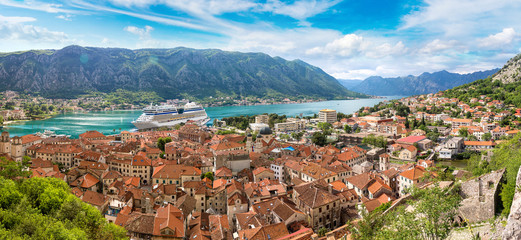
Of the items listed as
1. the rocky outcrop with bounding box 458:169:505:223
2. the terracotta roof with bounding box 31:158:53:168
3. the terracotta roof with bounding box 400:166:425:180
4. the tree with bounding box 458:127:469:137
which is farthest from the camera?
the tree with bounding box 458:127:469:137

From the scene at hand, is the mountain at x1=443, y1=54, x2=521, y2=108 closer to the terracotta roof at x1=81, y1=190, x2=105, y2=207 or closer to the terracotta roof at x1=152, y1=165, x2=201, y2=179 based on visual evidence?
the terracotta roof at x1=152, y1=165, x2=201, y2=179

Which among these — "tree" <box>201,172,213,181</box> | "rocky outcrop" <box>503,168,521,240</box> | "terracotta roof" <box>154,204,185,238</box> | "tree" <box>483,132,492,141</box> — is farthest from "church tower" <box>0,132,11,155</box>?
"tree" <box>483,132,492,141</box>

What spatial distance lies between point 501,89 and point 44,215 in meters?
103

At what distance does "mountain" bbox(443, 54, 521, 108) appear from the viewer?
72750mm

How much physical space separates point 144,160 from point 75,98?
534 ft

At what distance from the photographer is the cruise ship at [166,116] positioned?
85.6m

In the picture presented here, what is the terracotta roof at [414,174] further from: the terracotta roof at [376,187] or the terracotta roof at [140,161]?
the terracotta roof at [140,161]

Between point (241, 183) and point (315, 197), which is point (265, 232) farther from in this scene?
point (241, 183)

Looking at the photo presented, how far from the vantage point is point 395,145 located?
51.1 m

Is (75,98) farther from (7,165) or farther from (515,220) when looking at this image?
(515,220)

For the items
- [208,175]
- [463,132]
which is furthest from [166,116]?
[463,132]

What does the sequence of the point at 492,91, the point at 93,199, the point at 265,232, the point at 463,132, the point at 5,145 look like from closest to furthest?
the point at 265,232, the point at 93,199, the point at 5,145, the point at 463,132, the point at 492,91

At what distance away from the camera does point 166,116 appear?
91.6 metres

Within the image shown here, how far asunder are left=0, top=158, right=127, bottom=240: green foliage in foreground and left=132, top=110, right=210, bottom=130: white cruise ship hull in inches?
2734
